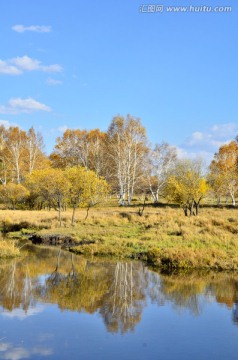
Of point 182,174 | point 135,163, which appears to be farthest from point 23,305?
point 135,163

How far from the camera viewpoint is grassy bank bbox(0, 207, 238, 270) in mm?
22938

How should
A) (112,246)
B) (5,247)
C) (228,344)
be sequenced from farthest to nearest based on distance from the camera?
(112,246) < (5,247) < (228,344)

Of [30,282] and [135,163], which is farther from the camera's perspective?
[135,163]

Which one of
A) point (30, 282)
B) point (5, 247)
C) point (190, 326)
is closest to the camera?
point (190, 326)

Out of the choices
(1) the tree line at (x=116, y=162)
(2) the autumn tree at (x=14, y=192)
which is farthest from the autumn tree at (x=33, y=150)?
(2) the autumn tree at (x=14, y=192)

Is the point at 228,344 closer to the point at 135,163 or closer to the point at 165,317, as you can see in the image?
the point at 165,317

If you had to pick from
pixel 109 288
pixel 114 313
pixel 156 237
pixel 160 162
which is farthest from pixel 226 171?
pixel 114 313

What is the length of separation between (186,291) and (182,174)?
31.9 m

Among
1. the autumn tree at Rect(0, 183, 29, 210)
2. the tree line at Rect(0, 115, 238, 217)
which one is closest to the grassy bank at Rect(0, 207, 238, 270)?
the tree line at Rect(0, 115, 238, 217)

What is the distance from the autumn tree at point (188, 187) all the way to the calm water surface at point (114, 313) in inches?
847

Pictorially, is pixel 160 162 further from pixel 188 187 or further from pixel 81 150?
pixel 188 187

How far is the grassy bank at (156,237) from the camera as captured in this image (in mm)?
22938

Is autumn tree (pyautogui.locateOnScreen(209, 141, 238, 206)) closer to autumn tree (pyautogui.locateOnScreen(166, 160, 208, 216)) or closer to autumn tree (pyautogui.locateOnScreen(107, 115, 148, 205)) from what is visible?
autumn tree (pyautogui.locateOnScreen(107, 115, 148, 205))

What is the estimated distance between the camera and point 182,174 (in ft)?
160
